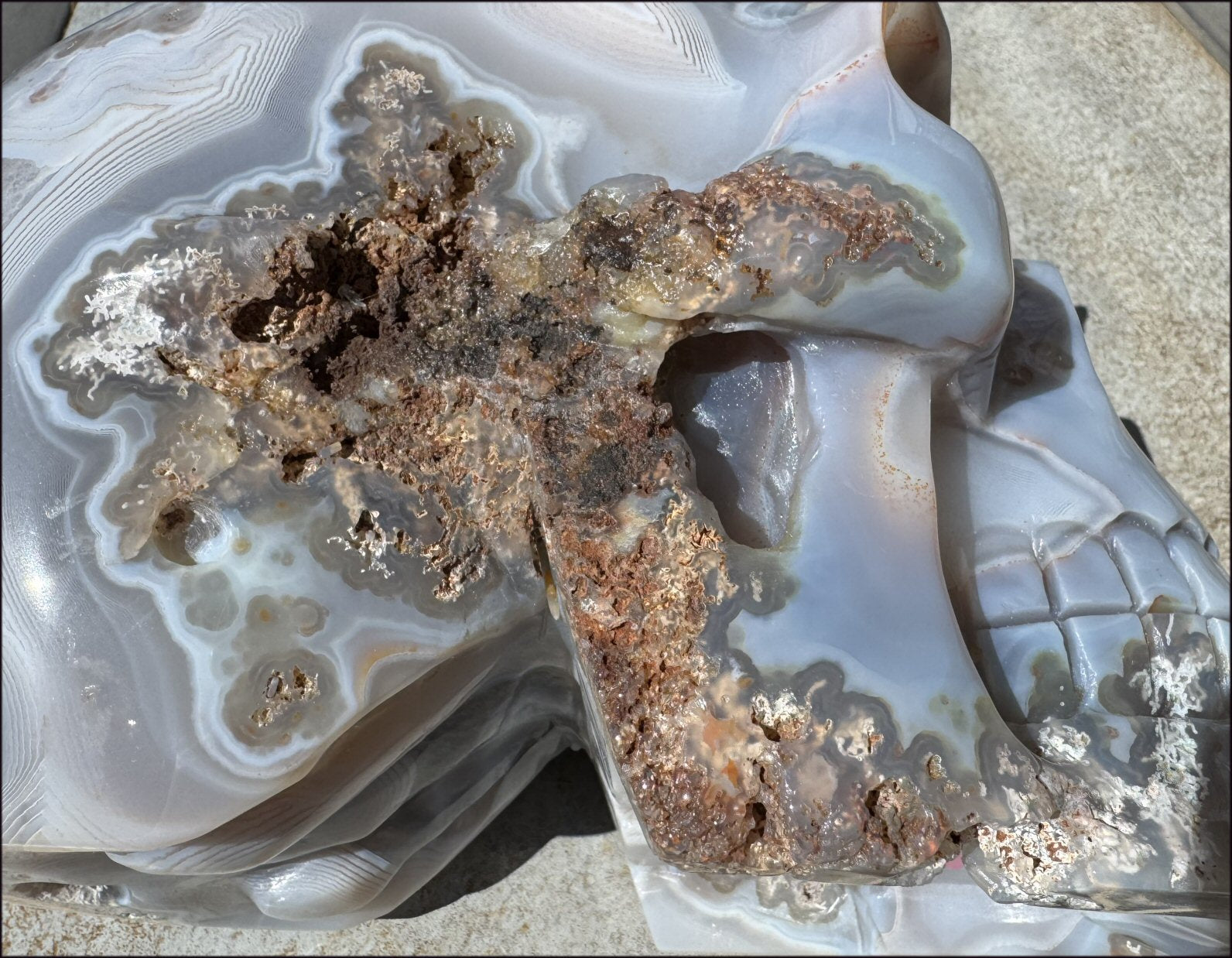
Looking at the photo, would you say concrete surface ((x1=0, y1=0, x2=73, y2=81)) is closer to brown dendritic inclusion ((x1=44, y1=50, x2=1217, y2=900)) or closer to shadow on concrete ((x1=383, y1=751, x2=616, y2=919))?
brown dendritic inclusion ((x1=44, y1=50, x2=1217, y2=900))

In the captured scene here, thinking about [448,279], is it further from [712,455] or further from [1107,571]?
[1107,571]

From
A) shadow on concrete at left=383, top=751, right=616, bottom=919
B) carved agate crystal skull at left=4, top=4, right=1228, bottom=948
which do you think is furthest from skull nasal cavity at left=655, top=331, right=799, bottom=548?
shadow on concrete at left=383, top=751, right=616, bottom=919

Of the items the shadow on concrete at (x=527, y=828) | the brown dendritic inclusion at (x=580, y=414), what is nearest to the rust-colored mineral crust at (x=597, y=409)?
the brown dendritic inclusion at (x=580, y=414)

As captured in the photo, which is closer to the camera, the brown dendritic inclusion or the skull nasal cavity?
the brown dendritic inclusion

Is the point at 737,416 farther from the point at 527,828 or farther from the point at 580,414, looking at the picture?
the point at 527,828

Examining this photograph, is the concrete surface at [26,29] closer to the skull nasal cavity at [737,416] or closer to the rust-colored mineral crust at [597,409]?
the rust-colored mineral crust at [597,409]

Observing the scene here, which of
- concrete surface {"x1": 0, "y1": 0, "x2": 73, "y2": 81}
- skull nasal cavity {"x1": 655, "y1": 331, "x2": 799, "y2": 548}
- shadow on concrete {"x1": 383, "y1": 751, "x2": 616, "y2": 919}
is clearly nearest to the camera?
skull nasal cavity {"x1": 655, "y1": 331, "x2": 799, "y2": 548}

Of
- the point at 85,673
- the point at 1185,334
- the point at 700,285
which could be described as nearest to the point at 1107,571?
the point at 700,285
